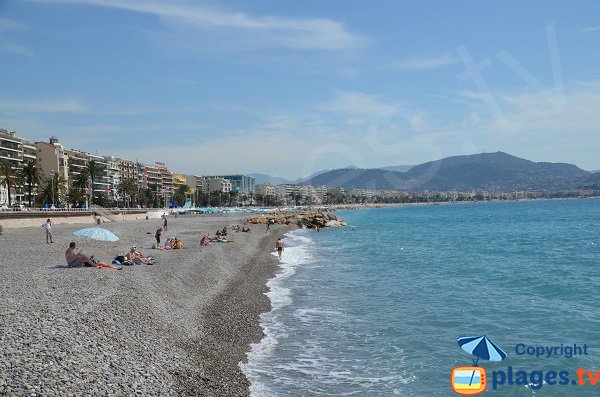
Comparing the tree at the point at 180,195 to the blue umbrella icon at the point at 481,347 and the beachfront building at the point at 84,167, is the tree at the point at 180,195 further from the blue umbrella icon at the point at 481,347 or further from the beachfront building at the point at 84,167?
the blue umbrella icon at the point at 481,347

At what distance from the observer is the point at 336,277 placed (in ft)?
82.4

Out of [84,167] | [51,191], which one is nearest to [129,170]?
[84,167]

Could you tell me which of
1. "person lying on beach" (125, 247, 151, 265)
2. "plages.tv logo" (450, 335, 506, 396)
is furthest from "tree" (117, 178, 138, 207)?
"plages.tv logo" (450, 335, 506, 396)

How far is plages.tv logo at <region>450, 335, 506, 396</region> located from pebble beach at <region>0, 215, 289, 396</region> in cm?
429

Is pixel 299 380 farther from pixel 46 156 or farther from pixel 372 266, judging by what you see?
pixel 46 156

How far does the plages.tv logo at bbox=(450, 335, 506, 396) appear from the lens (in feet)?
33.0

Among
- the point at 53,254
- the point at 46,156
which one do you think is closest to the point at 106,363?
the point at 53,254

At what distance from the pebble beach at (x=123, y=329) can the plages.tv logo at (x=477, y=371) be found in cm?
429

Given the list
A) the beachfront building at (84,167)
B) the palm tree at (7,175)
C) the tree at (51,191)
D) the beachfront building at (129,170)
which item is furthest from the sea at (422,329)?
the beachfront building at (129,170)

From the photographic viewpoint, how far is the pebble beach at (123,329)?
7.75 m

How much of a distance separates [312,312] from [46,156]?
10017cm

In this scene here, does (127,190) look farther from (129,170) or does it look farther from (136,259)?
(136,259)

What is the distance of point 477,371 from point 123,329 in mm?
7685

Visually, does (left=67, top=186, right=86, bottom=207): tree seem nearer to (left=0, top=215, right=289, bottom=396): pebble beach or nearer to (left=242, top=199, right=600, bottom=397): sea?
(left=242, top=199, right=600, bottom=397): sea
